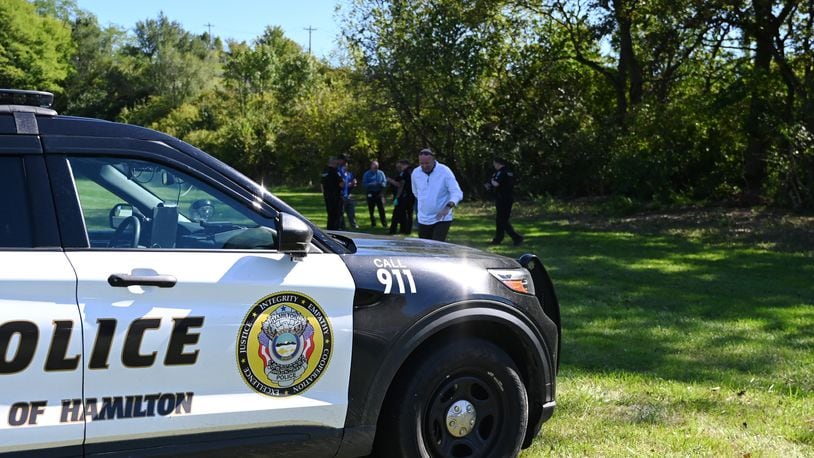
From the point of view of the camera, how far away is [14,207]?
10.7 feet

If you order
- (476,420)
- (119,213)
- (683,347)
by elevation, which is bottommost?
(683,347)

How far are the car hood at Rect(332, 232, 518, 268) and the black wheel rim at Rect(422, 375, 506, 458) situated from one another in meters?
0.61

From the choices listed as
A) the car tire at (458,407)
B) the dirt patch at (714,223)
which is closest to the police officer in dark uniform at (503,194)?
the dirt patch at (714,223)

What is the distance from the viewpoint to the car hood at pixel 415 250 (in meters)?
4.20

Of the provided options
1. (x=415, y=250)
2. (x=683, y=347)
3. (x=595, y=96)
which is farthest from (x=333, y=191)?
(x=595, y=96)

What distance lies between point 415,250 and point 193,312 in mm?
1347

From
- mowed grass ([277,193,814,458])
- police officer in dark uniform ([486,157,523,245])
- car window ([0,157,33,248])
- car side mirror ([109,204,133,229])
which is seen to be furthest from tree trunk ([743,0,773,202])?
car window ([0,157,33,248])

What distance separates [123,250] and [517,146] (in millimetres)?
27579

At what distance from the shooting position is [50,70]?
80250 mm

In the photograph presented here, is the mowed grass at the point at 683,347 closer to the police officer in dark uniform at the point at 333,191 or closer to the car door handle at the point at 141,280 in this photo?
the car door handle at the point at 141,280

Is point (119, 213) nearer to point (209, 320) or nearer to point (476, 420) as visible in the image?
point (209, 320)

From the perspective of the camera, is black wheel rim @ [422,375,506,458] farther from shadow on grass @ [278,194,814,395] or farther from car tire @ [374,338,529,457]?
shadow on grass @ [278,194,814,395]

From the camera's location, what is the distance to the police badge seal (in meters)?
3.52

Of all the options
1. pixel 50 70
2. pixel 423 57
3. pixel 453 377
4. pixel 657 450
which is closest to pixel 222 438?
pixel 453 377
